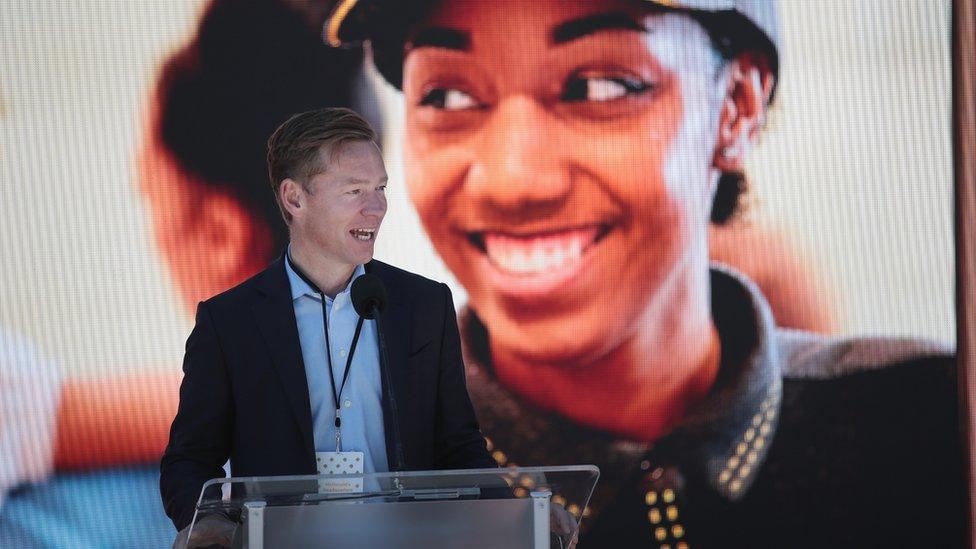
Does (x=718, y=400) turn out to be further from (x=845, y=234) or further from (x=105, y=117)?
(x=105, y=117)

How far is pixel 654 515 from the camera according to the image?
4133mm

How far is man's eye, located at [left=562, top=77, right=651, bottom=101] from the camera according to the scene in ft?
13.4

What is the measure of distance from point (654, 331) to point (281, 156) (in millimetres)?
2408

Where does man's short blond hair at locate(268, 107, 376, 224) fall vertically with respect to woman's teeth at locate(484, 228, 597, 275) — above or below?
above

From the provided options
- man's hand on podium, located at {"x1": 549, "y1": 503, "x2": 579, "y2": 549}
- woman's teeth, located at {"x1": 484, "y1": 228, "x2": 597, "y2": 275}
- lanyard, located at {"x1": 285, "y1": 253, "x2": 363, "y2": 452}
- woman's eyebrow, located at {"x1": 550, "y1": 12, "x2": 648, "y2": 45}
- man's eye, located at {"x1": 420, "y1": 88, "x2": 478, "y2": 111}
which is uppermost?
woman's eyebrow, located at {"x1": 550, "y1": 12, "x2": 648, "y2": 45}

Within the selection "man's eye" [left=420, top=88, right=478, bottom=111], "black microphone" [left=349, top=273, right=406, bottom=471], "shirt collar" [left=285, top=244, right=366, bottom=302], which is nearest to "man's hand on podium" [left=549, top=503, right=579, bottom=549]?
"black microphone" [left=349, top=273, right=406, bottom=471]

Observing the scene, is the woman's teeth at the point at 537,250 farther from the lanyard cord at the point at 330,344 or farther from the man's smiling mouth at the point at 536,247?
the lanyard cord at the point at 330,344

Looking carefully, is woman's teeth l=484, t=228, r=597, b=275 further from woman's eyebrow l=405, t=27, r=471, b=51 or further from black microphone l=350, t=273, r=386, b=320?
black microphone l=350, t=273, r=386, b=320

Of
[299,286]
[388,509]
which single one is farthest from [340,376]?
[388,509]

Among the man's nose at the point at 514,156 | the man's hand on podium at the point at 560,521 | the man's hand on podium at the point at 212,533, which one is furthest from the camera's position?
the man's nose at the point at 514,156

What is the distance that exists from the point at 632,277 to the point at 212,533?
285 cm

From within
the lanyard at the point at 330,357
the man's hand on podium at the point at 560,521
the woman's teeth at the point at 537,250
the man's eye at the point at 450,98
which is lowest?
the man's hand on podium at the point at 560,521

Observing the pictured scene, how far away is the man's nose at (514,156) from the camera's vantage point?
4.04 meters

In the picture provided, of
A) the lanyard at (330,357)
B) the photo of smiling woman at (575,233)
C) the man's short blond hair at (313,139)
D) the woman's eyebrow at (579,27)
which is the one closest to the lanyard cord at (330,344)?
the lanyard at (330,357)
